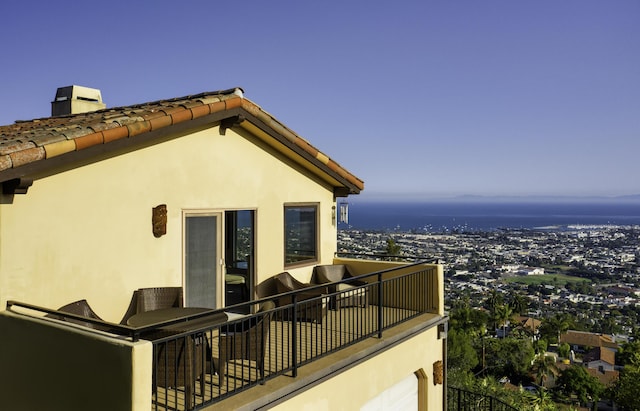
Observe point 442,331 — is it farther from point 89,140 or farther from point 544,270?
point 544,270

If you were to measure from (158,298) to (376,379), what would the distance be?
12.8 feet

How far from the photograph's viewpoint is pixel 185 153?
26.9 feet

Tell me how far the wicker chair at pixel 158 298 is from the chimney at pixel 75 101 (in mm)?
7650

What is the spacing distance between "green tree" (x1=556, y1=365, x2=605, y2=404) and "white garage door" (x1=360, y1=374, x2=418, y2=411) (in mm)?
57868

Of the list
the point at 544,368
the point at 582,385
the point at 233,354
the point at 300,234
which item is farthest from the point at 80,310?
the point at 544,368

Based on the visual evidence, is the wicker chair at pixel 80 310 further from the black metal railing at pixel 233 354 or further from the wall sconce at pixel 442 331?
the wall sconce at pixel 442 331

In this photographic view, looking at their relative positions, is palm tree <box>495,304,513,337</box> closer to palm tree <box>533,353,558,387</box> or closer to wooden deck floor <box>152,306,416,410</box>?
palm tree <box>533,353,558,387</box>

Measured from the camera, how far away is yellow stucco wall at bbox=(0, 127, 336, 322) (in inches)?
242

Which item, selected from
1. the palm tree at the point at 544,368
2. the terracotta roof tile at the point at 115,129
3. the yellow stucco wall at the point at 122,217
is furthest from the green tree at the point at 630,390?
the terracotta roof tile at the point at 115,129

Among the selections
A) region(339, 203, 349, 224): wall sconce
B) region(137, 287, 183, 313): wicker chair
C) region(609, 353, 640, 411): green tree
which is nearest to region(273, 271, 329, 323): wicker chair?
region(137, 287, 183, 313): wicker chair

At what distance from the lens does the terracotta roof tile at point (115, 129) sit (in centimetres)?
564

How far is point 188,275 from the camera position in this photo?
840 centimetres

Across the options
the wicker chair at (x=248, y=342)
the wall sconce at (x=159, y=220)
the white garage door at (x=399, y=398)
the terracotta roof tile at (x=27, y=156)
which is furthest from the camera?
the white garage door at (x=399, y=398)

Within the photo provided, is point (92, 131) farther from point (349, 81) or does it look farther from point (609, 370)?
point (609, 370)
